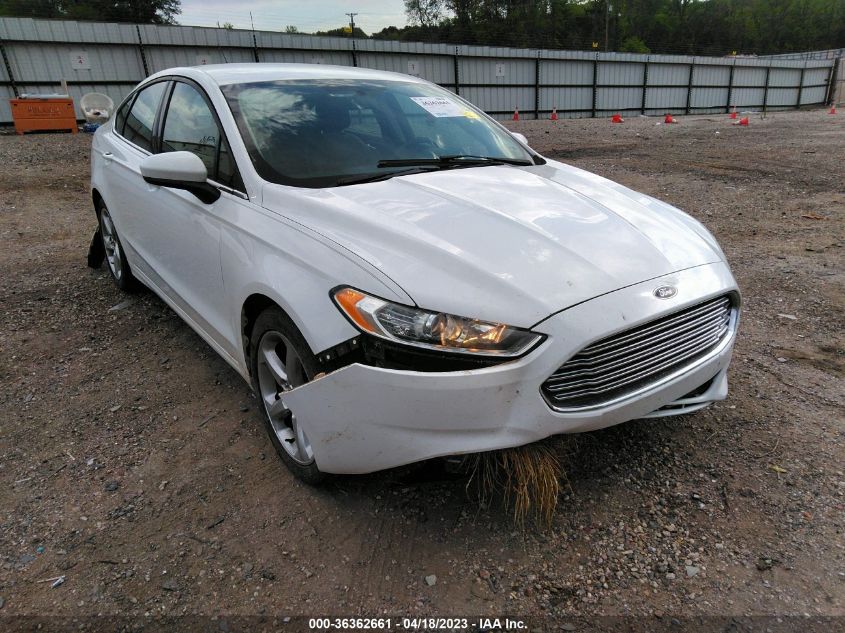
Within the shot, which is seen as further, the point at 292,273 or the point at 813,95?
the point at 813,95

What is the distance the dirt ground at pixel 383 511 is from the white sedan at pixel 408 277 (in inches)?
12.5

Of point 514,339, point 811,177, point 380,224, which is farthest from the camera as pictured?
point 811,177

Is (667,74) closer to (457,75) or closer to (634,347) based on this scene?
(457,75)

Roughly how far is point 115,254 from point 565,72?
25.1m

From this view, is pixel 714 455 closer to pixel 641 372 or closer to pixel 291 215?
pixel 641 372

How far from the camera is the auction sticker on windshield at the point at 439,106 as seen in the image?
334cm

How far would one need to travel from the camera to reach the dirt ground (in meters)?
1.89

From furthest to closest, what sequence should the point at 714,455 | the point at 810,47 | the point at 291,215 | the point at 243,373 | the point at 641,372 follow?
the point at 810,47 → the point at 243,373 → the point at 714,455 → the point at 291,215 → the point at 641,372

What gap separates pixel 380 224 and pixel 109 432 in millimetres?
1777

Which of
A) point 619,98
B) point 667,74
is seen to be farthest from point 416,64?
point 667,74

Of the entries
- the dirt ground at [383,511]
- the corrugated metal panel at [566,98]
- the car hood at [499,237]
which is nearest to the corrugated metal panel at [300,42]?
the corrugated metal panel at [566,98]

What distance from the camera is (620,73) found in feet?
89.5

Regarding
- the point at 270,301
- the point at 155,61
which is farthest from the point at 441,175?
the point at 155,61

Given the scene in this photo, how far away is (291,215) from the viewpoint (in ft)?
7.60
